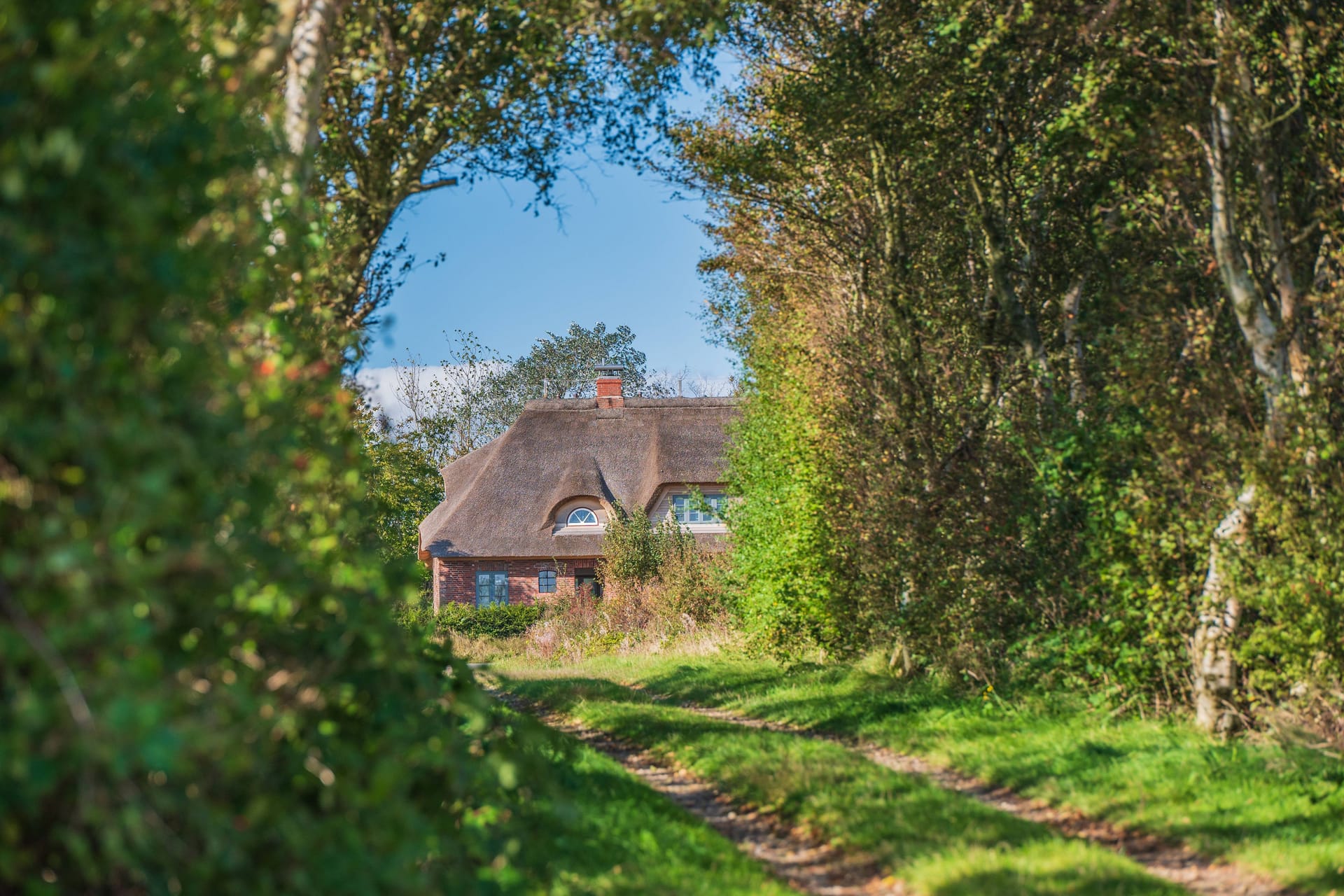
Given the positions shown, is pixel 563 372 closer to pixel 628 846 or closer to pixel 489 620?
pixel 489 620

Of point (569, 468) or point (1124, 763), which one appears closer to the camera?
point (1124, 763)

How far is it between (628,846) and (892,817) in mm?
1701

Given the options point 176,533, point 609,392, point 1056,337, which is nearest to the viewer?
point 176,533

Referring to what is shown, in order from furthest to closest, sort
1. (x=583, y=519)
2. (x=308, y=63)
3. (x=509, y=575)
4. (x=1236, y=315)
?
(x=583, y=519) → (x=509, y=575) → (x=1236, y=315) → (x=308, y=63)

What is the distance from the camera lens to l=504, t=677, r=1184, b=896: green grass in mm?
5289

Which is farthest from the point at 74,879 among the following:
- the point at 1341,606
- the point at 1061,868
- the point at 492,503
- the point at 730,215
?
the point at 492,503

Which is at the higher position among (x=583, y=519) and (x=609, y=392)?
(x=609, y=392)

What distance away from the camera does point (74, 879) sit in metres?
2.91

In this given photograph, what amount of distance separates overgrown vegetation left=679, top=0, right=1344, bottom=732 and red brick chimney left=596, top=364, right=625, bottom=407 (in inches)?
842

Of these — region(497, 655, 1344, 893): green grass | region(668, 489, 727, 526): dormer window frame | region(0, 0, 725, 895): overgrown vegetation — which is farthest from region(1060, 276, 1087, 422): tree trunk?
region(668, 489, 727, 526): dormer window frame

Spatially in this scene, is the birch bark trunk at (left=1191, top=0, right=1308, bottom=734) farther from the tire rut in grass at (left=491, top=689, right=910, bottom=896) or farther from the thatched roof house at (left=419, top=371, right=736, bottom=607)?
the thatched roof house at (left=419, top=371, right=736, bottom=607)

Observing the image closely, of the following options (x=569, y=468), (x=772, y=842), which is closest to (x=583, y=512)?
(x=569, y=468)

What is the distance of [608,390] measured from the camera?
125 ft

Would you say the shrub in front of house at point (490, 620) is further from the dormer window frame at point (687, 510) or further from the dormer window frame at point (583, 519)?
the dormer window frame at point (687, 510)
